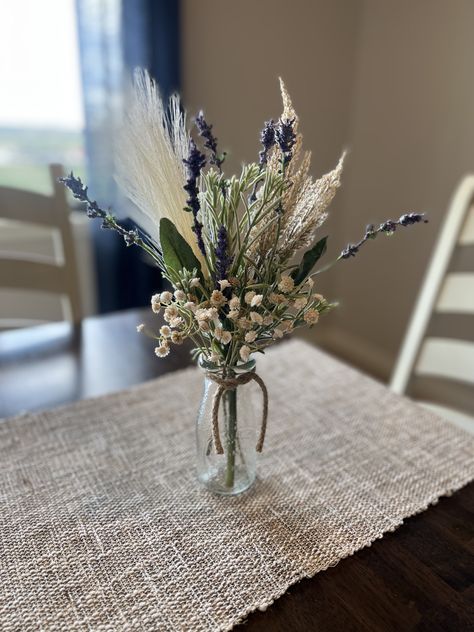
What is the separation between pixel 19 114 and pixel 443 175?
1692mm

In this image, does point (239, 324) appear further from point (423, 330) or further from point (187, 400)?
point (423, 330)

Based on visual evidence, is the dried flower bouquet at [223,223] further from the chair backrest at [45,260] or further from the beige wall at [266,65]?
the beige wall at [266,65]

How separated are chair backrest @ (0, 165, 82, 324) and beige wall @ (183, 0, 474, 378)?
90cm

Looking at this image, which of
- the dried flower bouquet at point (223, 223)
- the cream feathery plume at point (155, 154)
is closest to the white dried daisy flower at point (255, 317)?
the dried flower bouquet at point (223, 223)

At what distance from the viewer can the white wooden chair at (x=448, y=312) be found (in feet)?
3.59

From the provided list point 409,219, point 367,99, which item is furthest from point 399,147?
point 409,219

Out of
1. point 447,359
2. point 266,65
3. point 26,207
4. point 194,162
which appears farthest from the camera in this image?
point 266,65

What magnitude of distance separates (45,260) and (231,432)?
0.83m

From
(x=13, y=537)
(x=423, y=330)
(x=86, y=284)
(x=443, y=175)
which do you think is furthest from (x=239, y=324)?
(x=443, y=175)

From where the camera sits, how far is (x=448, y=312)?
1126mm

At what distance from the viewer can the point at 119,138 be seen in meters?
0.60

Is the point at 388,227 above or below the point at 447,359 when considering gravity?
above

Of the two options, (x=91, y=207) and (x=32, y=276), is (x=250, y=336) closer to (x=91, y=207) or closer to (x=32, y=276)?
(x=91, y=207)

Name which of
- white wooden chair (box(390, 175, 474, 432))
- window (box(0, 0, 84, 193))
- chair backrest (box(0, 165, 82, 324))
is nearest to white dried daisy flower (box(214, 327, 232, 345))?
white wooden chair (box(390, 175, 474, 432))
